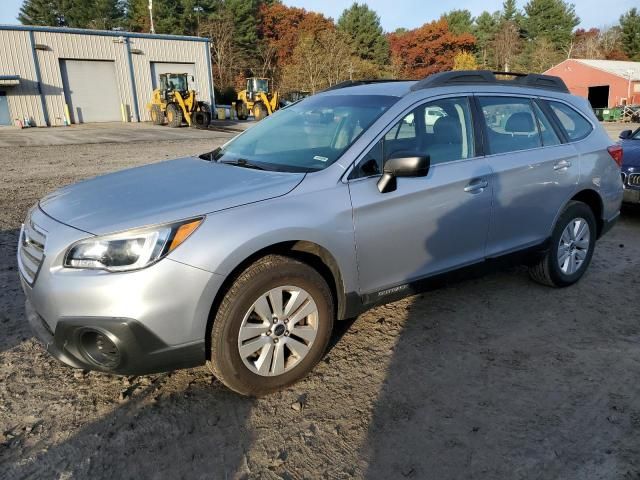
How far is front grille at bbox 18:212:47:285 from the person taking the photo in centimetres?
259

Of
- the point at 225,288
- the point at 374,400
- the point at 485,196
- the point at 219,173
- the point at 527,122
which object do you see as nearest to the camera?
Result: the point at 225,288

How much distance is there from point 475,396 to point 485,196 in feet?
4.69

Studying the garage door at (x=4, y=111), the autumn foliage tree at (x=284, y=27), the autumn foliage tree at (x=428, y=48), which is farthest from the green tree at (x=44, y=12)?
the autumn foliage tree at (x=428, y=48)

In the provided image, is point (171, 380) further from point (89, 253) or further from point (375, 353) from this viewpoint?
point (375, 353)

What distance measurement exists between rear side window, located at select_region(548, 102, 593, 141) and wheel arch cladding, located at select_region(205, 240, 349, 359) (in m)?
2.63

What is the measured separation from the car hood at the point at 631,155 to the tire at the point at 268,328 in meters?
5.65

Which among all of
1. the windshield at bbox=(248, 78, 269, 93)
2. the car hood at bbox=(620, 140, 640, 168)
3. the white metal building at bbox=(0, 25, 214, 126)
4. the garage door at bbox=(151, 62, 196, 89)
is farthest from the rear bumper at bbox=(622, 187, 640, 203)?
the garage door at bbox=(151, 62, 196, 89)

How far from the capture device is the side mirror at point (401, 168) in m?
2.96

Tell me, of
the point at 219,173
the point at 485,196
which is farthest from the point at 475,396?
the point at 219,173

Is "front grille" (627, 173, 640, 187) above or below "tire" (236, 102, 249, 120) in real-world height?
below

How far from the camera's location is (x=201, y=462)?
2.37m

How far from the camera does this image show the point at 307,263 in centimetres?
293

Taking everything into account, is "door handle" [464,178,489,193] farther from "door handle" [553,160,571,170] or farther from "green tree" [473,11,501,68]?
"green tree" [473,11,501,68]

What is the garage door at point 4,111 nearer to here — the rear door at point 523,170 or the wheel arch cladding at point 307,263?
the rear door at point 523,170
